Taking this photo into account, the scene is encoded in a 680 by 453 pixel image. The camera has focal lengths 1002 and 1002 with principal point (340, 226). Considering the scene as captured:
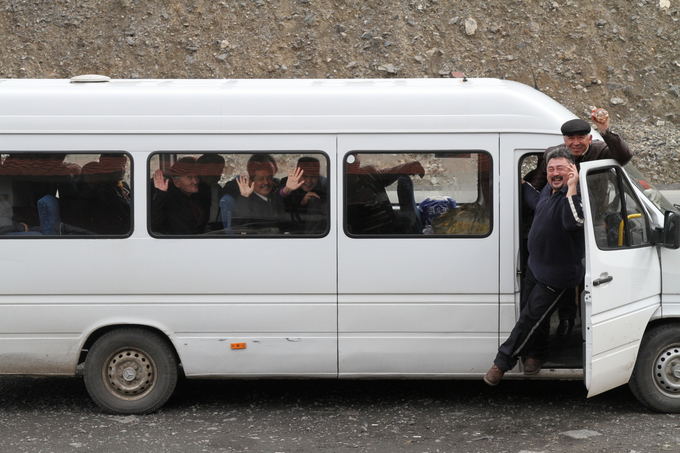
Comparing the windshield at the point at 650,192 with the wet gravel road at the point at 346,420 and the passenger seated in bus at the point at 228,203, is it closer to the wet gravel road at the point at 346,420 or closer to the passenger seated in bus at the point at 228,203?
the wet gravel road at the point at 346,420

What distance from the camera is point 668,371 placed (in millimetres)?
7520

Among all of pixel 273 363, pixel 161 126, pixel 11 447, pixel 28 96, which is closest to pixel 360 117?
pixel 161 126

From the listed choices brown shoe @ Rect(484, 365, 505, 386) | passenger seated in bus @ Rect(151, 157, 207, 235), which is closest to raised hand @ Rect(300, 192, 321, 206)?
passenger seated in bus @ Rect(151, 157, 207, 235)

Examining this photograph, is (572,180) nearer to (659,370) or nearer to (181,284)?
(659,370)

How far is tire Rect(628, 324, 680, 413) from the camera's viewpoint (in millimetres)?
7480

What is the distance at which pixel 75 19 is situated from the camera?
82.6 feet

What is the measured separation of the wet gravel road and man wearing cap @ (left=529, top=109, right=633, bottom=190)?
1806mm

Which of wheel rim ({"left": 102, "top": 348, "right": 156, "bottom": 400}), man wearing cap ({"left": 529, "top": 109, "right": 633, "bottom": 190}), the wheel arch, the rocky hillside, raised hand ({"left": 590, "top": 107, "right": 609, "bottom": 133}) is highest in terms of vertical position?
the rocky hillside

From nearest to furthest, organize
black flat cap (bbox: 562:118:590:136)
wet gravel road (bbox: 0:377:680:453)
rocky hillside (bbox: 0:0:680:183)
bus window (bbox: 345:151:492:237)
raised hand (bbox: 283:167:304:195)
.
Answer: wet gravel road (bbox: 0:377:680:453)
black flat cap (bbox: 562:118:590:136)
bus window (bbox: 345:151:492:237)
raised hand (bbox: 283:167:304:195)
rocky hillside (bbox: 0:0:680:183)

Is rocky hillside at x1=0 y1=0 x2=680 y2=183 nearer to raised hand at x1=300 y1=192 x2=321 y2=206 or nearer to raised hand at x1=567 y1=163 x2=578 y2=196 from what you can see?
raised hand at x1=300 y1=192 x2=321 y2=206

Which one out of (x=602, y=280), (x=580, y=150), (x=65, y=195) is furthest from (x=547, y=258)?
(x=65, y=195)

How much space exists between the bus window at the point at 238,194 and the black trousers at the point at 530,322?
1597 mm

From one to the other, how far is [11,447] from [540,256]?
401 centimetres

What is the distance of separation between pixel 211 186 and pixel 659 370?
12.0ft
